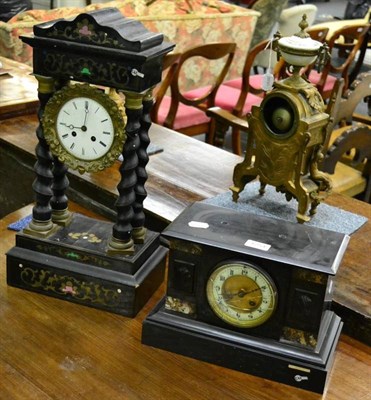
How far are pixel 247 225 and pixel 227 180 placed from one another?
2.22 feet

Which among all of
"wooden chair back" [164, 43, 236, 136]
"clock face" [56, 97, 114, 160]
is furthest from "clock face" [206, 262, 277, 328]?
"wooden chair back" [164, 43, 236, 136]

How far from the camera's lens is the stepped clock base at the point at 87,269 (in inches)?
54.7

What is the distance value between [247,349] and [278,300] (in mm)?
109

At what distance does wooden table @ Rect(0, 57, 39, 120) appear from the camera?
2.29m

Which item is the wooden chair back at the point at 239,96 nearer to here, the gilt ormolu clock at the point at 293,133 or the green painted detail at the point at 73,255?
the gilt ormolu clock at the point at 293,133

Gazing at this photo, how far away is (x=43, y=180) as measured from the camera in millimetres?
1423

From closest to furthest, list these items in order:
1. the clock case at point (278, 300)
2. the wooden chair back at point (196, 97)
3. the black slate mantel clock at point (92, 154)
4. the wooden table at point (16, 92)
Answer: the clock case at point (278, 300), the black slate mantel clock at point (92, 154), the wooden table at point (16, 92), the wooden chair back at point (196, 97)

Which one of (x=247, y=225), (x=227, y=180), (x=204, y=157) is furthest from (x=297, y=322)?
(x=204, y=157)

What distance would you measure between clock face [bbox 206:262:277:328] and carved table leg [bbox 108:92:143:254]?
0.24 meters

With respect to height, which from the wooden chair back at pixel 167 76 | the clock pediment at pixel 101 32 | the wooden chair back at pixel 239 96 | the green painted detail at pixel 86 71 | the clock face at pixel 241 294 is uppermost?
the clock pediment at pixel 101 32

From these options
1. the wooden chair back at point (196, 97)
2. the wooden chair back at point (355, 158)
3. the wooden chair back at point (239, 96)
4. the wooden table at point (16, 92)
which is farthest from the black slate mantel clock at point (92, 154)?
the wooden chair back at point (239, 96)

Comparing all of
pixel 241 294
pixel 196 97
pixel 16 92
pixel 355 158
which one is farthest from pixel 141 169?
pixel 196 97

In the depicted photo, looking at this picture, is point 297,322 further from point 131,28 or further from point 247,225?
point 131,28

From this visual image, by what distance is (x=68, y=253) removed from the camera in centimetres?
142
